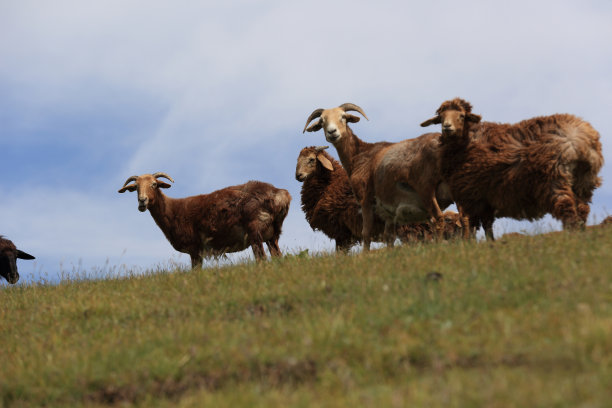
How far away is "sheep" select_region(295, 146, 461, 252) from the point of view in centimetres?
1603

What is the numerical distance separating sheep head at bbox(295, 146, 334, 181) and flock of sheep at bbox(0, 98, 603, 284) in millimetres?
30

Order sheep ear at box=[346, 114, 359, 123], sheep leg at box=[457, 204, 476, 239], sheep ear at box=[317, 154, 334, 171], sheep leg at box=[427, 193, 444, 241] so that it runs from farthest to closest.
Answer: sheep ear at box=[317, 154, 334, 171] → sheep ear at box=[346, 114, 359, 123] → sheep leg at box=[427, 193, 444, 241] → sheep leg at box=[457, 204, 476, 239]

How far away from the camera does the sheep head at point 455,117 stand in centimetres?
1177

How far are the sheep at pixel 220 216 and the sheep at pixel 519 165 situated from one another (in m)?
6.19

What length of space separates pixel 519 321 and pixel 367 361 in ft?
→ 5.01

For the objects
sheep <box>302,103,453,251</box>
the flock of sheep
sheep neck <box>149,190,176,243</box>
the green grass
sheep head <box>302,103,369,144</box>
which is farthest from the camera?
sheep neck <box>149,190,176,243</box>

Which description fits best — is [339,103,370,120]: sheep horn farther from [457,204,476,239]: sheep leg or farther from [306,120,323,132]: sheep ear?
[457,204,476,239]: sheep leg

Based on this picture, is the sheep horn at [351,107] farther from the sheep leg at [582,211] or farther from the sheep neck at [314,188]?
the sheep leg at [582,211]

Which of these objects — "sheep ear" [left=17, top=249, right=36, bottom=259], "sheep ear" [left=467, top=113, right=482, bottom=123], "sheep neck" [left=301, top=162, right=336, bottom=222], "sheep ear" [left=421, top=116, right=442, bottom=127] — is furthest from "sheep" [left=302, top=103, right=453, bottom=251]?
"sheep ear" [left=17, top=249, right=36, bottom=259]

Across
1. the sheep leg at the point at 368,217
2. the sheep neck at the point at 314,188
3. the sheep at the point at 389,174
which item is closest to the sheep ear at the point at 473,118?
the sheep at the point at 389,174

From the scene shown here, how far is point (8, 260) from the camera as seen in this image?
20562mm

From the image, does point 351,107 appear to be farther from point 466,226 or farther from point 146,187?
point 146,187

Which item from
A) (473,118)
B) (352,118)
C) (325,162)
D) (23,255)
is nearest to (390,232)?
(352,118)

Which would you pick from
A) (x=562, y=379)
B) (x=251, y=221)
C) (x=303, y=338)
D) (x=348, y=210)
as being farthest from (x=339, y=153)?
(x=562, y=379)
